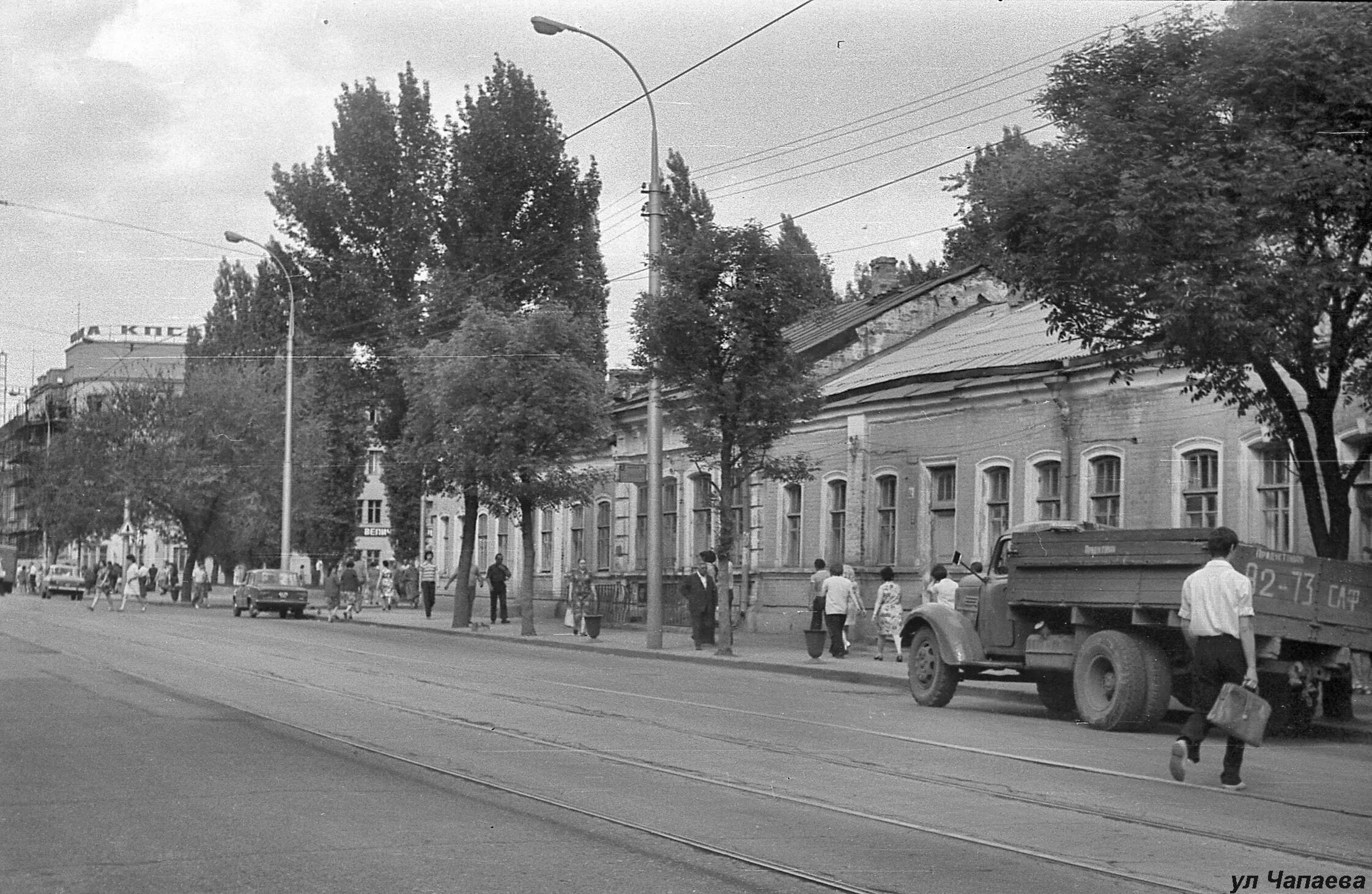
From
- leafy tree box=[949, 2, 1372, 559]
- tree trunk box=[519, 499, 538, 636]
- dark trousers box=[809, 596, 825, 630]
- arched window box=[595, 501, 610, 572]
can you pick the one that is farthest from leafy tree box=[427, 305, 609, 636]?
leafy tree box=[949, 2, 1372, 559]

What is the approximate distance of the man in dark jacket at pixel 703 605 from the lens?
31.3 m

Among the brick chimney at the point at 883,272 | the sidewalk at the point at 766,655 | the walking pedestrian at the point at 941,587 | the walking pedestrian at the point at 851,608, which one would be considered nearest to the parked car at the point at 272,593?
the sidewalk at the point at 766,655

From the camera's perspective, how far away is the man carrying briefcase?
12.1m

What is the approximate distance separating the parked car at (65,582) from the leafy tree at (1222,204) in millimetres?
65970

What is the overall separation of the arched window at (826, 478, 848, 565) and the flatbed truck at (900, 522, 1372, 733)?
1615 centimetres

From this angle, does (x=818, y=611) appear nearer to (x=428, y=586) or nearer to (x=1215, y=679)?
(x=1215, y=679)

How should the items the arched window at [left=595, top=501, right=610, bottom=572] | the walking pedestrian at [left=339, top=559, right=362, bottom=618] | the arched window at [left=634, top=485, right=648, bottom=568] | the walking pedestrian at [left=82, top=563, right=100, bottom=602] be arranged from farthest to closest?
1. the walking pedestrian at [left=82, top=563, right=100, bottom=602]
2. the arched window at [left=595, top=501, right=610, bottom=572]
3. the walking pedestrian at [left=339, top=559, right=362, bottom=618]
4. the arched window at [left=634, top=485, right=648, bottom=568]

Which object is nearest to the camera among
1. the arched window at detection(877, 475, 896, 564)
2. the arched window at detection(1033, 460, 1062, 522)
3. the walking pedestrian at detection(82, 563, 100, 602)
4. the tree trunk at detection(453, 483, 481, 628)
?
the arched window at detection(1033, 460, 1062, 522)

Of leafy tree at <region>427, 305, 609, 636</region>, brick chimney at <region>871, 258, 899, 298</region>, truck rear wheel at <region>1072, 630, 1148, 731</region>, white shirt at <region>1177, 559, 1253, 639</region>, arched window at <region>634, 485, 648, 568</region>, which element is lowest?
truck rear wheel at <region>1072, 630, 1148, 731</region>

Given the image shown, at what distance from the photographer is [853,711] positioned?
18.7 m

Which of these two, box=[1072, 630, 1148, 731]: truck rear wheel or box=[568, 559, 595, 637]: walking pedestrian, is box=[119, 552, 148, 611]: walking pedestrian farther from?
box=[1072, 630, 1148, 731]: truck rear wheel

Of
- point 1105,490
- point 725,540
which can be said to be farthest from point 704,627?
point 1105,490

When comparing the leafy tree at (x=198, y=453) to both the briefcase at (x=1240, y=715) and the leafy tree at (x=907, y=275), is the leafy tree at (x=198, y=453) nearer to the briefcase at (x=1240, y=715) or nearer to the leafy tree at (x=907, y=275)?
the leafy tree at (x=907, y=275)

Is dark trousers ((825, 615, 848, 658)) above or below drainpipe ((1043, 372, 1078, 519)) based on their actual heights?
below
